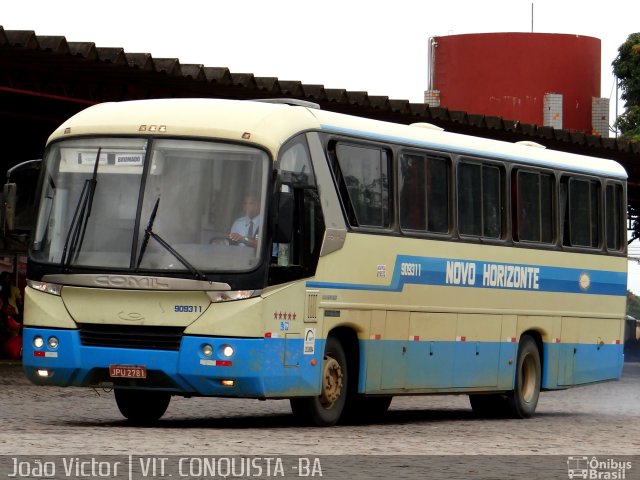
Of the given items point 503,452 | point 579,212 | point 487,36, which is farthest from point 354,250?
point 487,36

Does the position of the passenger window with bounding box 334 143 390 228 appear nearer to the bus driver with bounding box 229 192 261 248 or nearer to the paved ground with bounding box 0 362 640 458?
the bus driver with bounding box 229 192 261 248

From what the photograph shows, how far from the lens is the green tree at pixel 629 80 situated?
63250 mm

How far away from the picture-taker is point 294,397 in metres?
15.7

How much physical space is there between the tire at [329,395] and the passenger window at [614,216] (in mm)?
6846

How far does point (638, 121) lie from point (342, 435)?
1958 inches

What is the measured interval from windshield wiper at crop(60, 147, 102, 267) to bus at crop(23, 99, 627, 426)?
0.6 inches

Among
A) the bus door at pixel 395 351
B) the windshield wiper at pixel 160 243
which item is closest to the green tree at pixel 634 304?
the bus door at pixel 395 351

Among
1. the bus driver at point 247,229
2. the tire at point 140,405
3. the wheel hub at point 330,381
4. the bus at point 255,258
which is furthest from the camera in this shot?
the tire at point 140,405

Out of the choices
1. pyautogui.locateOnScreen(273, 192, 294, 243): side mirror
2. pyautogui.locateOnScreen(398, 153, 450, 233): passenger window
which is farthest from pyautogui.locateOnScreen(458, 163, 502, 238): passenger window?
pyautogui.locateOnScreen(273, 192, 294, 243): side mirror

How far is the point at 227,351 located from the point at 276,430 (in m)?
1.04

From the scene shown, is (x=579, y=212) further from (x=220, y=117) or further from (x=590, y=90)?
(x=590, y=90)

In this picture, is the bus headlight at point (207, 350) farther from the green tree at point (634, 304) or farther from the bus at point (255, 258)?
the green tree at point (634, 304)

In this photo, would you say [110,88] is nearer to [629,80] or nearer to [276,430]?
[276,430]

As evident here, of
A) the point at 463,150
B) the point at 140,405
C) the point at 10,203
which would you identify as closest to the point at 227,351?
the point at 140,405
